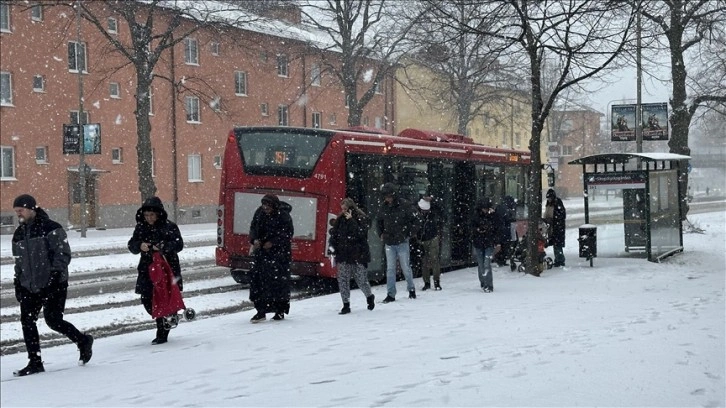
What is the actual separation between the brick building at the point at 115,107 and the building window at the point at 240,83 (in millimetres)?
61

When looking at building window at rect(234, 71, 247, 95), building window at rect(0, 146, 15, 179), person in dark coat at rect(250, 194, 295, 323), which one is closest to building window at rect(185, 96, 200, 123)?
building window at rect(234, 71, 247, 95)

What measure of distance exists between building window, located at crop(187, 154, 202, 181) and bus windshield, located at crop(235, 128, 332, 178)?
31.1 metres

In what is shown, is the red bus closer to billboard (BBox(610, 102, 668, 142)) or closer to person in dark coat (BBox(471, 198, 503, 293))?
person in dark coat (BBox(471, 198, 503, 293))

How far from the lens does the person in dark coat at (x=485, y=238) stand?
14.7m

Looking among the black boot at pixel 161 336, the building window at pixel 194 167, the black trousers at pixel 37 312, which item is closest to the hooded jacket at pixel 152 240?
the black boot at pixel 161 336

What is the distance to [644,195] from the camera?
1953cm

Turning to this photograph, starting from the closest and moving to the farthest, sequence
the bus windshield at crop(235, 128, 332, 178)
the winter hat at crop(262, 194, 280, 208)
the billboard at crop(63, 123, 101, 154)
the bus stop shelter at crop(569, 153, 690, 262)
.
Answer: the winter hat at crop(262, 194, 280, 208) < the bus windshield at crop(235, 128, 332, 178) < the bus stop shelter at crop(569, 153, 690, 262) < the billboard at crop(63, 123, 101, 154)

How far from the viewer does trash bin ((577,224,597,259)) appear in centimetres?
1884

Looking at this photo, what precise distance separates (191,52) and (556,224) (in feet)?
104

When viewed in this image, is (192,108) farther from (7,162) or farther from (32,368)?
(32,368)

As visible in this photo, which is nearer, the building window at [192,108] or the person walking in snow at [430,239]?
the person walking in snow at [430,239]

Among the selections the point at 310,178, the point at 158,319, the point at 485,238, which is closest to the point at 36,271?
the point at 158,319

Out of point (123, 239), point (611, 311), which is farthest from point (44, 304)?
point (123, 239)

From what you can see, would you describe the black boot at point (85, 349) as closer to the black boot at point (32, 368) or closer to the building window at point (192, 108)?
the black boot at point (32, 368)
